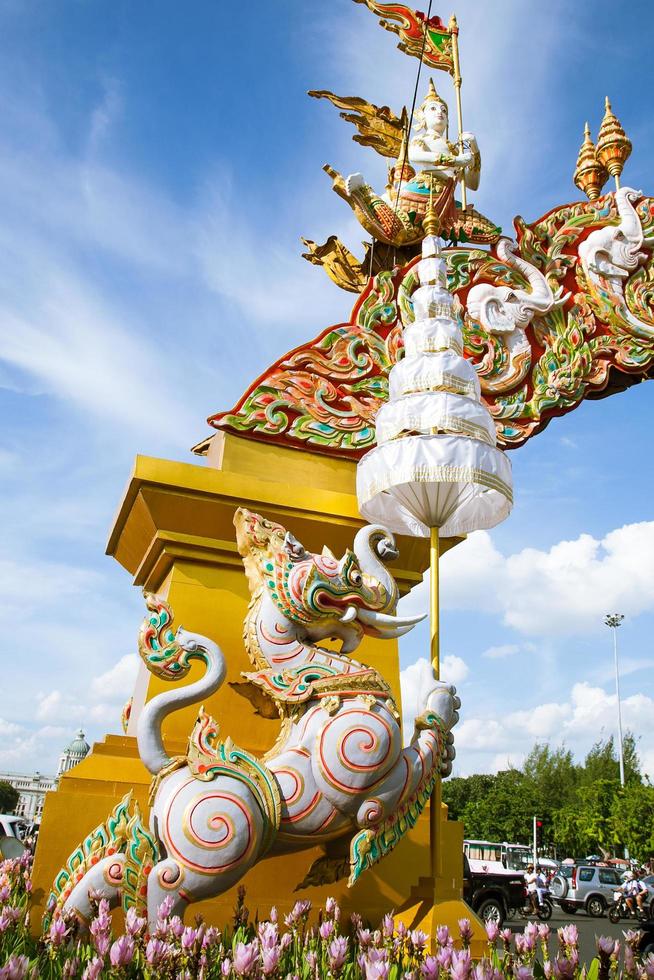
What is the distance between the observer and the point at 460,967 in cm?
213

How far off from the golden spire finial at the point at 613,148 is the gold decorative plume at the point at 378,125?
1632 mm

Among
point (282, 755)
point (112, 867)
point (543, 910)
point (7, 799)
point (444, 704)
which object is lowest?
point (543, 910)

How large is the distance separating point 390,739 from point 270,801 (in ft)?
1.82

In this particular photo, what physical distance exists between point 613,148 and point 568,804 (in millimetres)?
38434

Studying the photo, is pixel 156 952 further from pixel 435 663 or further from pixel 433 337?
pixel 433 337

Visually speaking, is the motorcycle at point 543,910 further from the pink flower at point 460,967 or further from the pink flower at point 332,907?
the pink flower at point 460,967

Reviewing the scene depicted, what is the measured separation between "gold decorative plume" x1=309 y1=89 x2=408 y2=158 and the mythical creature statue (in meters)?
3.98

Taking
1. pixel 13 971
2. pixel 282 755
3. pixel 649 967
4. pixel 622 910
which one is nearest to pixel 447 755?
pixel 282 755

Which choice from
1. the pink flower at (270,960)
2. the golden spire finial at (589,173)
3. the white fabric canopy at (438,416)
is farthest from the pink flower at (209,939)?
the golden spire finial at (589,173)

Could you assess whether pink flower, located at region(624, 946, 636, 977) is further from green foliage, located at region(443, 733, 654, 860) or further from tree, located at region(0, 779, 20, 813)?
tree, located at region(0, 779, 20, 813)

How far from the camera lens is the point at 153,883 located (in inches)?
119

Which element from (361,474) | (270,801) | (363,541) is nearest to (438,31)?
(361,474)

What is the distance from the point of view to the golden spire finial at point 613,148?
6.49 meters

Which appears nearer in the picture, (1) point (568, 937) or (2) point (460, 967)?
(2) point (460, 967)
